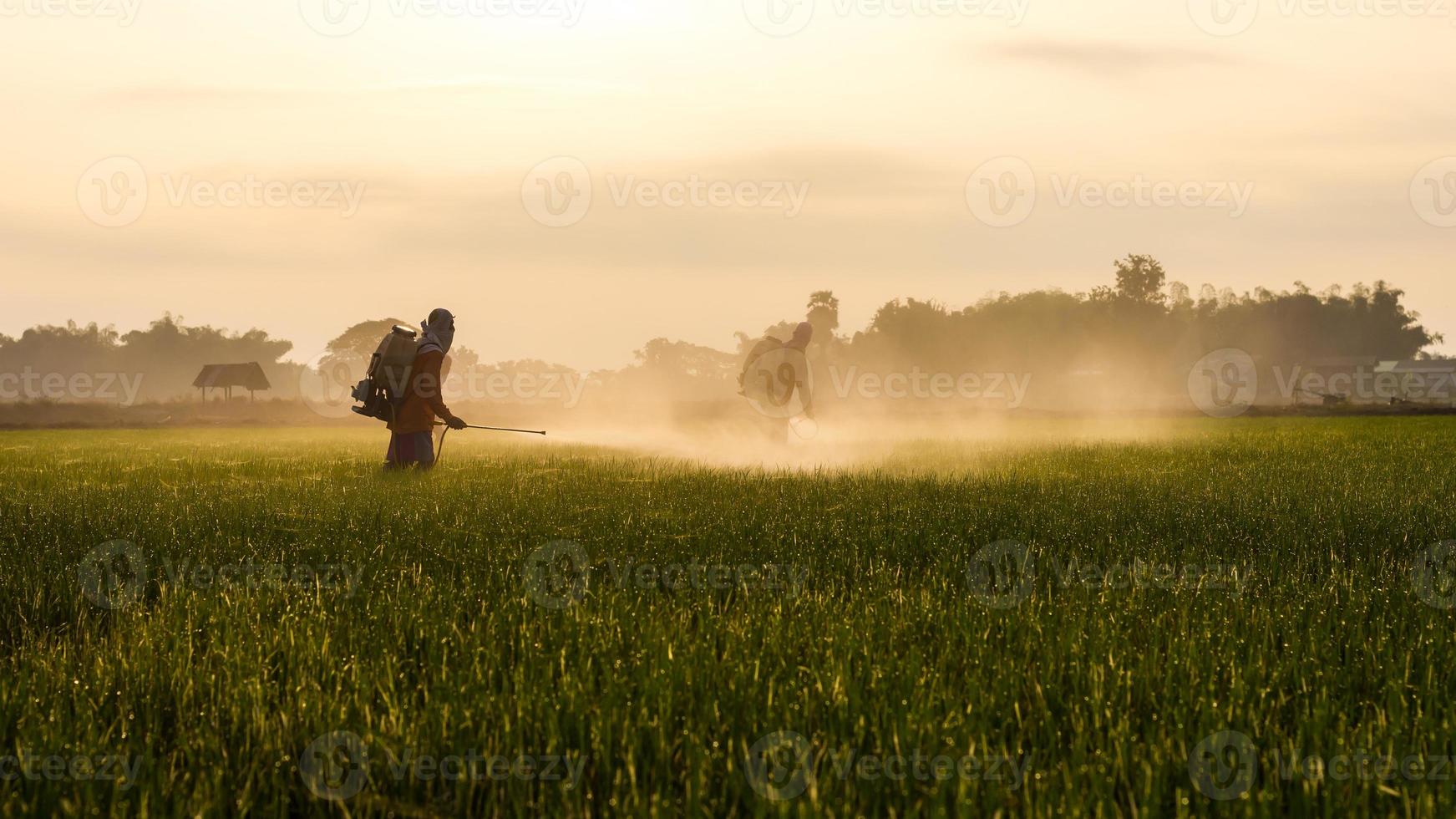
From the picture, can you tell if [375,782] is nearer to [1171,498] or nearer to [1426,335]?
[1171,498]

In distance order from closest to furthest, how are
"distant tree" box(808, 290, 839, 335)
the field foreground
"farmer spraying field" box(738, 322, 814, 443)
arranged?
1. the field foreground
2. "farmer spraying field" box(738, 322, 814, 443)
3. "distant tree" box(808, 290, 839, 335)

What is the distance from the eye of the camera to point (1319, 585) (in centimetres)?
606

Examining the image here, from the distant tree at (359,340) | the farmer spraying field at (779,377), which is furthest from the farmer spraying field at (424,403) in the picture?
the distant tree at (359,340)

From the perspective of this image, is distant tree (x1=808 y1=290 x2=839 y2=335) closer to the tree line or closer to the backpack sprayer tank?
the tree line

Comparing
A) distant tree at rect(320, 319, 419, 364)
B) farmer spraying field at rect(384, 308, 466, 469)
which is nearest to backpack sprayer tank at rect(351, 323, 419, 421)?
farmer spraying field at rect(384, 308, 466, 469)

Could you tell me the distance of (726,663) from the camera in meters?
4.09

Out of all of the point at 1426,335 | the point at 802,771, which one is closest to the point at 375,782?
the point at 802,771

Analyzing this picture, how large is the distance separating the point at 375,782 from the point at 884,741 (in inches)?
62.4

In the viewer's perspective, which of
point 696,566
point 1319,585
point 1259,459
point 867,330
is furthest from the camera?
point 867,330

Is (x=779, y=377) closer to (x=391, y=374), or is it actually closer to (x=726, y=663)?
(x=391, y=374)

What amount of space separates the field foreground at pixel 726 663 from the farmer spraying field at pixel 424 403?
483 centimetres

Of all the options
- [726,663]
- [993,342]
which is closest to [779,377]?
[726,663]

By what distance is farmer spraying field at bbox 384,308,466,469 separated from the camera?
46.0 ft

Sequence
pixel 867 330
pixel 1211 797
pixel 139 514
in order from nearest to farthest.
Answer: pixel 1211 797, pixel 139 514, pixel 867 330
